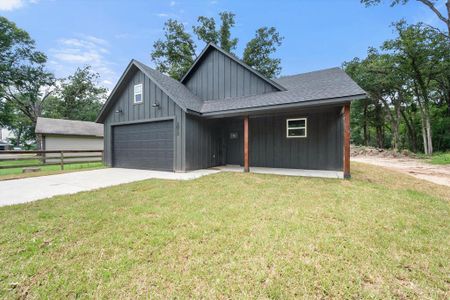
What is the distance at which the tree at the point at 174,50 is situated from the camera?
19141 mm

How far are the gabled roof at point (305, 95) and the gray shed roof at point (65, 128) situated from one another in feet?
46.1

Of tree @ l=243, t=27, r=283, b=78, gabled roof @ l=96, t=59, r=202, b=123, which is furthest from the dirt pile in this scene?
gabled roof @ l=96, t=59, r=202, b=123

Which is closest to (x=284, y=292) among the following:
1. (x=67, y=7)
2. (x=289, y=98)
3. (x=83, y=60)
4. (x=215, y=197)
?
(x=215, y=197)

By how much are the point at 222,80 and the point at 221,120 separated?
2076 millimetres

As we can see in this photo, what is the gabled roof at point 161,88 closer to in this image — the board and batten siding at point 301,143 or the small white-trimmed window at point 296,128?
the board and batten siding at point 301,143

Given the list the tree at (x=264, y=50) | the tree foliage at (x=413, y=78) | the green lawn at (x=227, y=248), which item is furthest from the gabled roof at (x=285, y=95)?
the tree foliage at (x=413, y=78)

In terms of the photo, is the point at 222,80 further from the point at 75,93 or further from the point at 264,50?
the point at 75,93

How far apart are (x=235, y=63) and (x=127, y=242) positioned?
9.34 metres

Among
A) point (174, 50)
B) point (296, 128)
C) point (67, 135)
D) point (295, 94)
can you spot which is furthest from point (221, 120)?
point (67, 135)

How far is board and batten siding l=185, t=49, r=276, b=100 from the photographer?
9266mm

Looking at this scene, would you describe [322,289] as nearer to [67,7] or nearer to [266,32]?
[67,7]

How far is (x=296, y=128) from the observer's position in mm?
8828

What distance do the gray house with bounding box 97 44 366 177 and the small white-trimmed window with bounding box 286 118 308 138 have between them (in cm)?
3

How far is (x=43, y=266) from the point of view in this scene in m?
2.00
